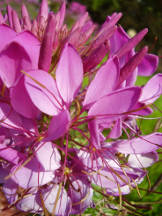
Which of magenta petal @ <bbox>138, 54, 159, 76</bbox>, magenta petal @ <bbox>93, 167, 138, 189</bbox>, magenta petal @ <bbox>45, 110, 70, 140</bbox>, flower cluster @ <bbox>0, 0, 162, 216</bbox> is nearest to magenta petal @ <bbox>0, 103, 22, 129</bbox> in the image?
flower cluster @ <bbox>0, 0, 162, 216</bbox>

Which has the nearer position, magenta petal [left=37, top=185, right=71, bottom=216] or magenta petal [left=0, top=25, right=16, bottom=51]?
magenta petal [left=0, top=25, right=16, bottom=51]

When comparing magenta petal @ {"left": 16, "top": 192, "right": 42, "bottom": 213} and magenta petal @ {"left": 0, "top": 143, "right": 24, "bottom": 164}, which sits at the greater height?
magenta petal @ {"left": 0, "top": 143, "right": 24, "bottom": 164}

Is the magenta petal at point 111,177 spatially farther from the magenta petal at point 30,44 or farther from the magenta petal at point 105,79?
the magenta petal at point 30,44

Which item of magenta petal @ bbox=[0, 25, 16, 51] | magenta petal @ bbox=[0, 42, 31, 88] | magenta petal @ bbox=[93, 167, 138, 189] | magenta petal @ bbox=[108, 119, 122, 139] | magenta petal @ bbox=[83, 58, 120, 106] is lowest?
magenta petal @ bbox=[93, 167, 138, 189]

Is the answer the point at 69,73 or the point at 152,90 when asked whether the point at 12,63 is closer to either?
the point at 69,73

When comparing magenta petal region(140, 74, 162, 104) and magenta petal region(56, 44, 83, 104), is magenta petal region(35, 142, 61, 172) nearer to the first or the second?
magenta petal region(56, 44, 83, 104)

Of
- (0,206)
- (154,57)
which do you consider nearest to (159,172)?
(154,57)

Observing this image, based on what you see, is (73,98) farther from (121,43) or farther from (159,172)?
(159,172)
